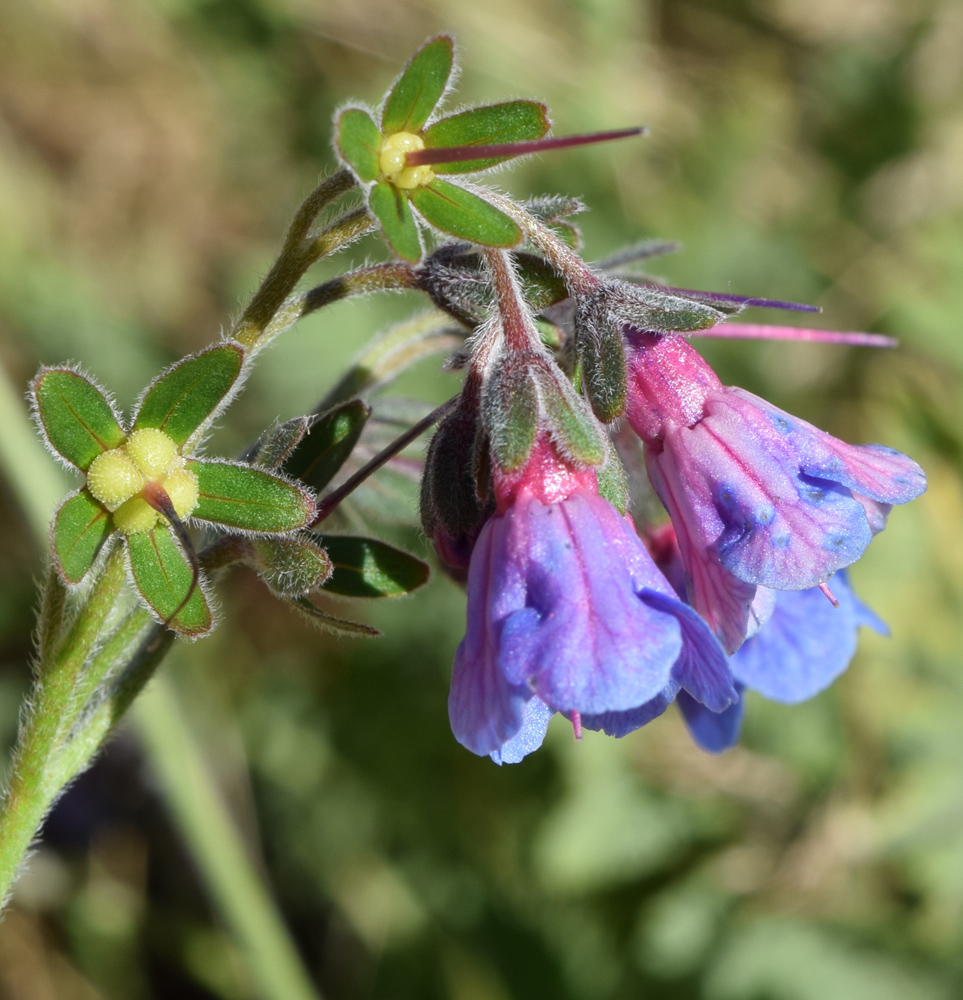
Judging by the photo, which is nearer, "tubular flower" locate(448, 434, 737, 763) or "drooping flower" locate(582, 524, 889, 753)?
"tubular flower" locate(448, 434, 737, 763)

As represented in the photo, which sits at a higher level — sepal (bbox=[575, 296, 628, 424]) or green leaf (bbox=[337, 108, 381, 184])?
green leaf (bbox=[337, 108, 381, 184])

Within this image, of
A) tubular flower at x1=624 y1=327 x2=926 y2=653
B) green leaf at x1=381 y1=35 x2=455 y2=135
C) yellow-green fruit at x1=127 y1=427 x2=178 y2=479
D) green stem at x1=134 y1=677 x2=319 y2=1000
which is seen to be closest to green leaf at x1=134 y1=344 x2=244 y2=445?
yellow-green fruit at x1=127 y1=427 x2=178 y2=479

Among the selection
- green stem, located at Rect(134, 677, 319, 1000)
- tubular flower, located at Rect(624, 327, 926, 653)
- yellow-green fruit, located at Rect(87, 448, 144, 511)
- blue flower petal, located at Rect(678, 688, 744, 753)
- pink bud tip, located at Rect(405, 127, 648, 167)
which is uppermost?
pink bud tip, located at Rect(405, 127, 648, 167)

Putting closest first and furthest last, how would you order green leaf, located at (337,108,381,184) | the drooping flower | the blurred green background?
green leaf, located at (337,108,381,184) → the drooping flower → the blurred green background

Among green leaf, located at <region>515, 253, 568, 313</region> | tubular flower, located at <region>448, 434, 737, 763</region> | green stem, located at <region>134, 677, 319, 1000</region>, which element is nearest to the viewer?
tubular flower, located at <region>448, 434, 737, 763</region>

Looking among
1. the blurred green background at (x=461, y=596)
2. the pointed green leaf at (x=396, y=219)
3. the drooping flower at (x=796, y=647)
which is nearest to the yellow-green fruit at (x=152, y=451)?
the pointed green leaf at (x=396, y=219)

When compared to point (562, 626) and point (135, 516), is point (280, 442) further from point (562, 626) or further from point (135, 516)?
point (562, 626)

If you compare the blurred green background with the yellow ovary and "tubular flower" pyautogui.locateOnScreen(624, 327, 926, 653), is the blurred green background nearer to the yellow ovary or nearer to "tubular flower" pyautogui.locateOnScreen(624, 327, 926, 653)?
"tubular flower" pyautogui.locateOnScreen(624, 327, 926, 653)

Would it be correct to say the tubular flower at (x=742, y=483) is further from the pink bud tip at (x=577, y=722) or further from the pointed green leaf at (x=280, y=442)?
the pointed green leaf at (x=280, y=442)

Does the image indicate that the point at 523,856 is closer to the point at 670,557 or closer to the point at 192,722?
the point at 192,722
